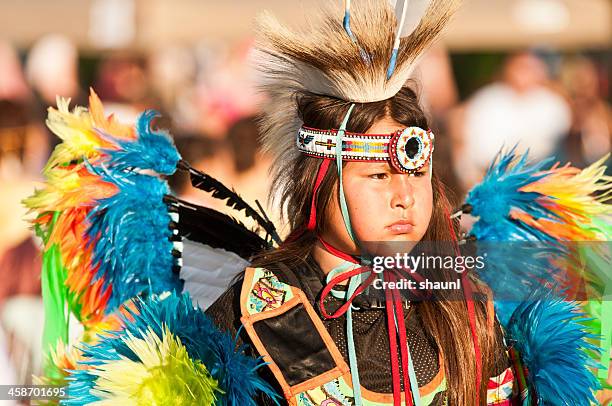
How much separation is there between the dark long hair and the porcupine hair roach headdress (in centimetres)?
4

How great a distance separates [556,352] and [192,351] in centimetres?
90

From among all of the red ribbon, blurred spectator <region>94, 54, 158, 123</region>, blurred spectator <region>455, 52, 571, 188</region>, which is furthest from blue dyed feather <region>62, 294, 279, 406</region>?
blurred spectator <region>455, 52, 571, 188</region>

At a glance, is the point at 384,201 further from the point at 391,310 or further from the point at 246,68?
the point at 246,68

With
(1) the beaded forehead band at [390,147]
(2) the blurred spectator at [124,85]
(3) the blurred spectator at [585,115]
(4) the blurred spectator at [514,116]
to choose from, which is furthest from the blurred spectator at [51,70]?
(1) the beaded forehead band at [390,147]

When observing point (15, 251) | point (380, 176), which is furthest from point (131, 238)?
point (15, 251)

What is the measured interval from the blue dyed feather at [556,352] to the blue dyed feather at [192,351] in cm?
66

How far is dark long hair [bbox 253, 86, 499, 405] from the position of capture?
251 cm

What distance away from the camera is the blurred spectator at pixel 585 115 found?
302 inches

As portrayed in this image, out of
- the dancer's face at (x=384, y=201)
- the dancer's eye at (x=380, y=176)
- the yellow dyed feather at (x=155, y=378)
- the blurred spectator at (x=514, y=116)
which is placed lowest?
the yellow dyed feather at (x=155, y=378)

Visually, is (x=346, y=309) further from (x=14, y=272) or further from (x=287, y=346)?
(x=14, y=272)

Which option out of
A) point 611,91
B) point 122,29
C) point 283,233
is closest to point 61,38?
point 122,29

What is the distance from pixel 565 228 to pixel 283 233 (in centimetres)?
81

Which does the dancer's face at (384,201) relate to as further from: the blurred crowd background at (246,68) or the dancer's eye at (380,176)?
the blurred crowd background at (246,68)

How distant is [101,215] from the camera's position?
286 cm
